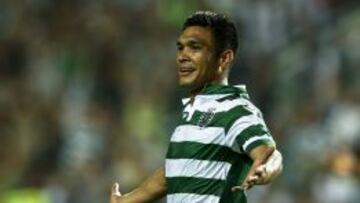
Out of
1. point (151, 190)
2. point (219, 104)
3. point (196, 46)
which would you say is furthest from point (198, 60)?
point (151, 190)

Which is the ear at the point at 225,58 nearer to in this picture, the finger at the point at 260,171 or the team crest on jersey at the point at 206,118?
the team crest on jersey at the point at 206,118

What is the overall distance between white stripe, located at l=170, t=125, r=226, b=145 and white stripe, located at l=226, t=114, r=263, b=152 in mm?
33

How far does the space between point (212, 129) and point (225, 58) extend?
0.29 meters

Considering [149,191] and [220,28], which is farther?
A: [149,191]

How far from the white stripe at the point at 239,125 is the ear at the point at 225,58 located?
290mm

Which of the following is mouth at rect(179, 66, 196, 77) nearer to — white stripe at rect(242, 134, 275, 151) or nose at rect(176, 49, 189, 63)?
nose at rect(176, 49, 189, 63)

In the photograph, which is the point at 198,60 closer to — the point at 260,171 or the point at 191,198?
the point at 191,198

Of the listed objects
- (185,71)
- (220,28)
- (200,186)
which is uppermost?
(220,28)

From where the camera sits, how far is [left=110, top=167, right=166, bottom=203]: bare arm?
15.4 ft

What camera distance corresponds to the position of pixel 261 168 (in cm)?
397

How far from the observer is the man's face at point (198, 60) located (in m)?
4.47

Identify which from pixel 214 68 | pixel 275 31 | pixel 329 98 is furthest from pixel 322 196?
pixel 214 68

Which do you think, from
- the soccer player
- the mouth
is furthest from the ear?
the mouth

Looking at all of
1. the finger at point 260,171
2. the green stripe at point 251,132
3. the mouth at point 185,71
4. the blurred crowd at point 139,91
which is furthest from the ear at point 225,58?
the blurred crowd at point 139,91
